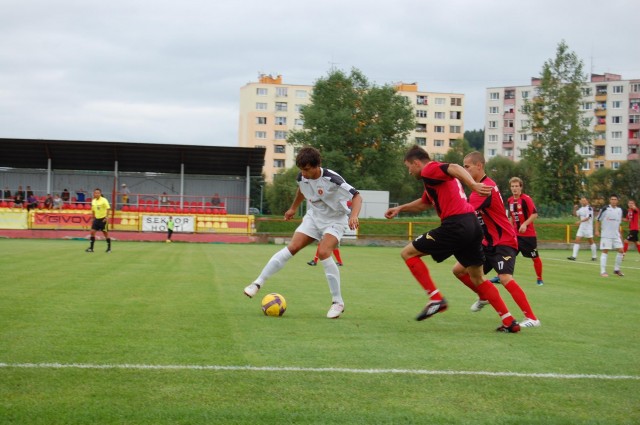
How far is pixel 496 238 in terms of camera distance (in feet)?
29.6

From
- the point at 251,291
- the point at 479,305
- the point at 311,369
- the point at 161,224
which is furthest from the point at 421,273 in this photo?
the point at 161,224

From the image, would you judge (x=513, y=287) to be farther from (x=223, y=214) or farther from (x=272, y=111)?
(x=272, y=111)

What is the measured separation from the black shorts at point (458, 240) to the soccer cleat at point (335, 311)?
4.74 feet

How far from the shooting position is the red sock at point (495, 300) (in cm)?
778

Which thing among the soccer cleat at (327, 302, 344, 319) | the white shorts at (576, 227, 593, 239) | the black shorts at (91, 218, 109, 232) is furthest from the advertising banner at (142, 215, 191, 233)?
the soccer cleat at (327, 302, 344, 319)

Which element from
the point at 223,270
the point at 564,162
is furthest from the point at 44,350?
the point at 564,162

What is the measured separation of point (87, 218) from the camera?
40031 millimetres

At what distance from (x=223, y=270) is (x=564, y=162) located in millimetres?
58341

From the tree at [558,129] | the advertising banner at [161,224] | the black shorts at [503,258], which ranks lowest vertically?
the advertising banner at [161,224]

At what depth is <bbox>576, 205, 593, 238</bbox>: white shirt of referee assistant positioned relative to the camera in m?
26.0

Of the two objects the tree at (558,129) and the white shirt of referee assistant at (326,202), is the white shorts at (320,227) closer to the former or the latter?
the white shirt of referee assistant at (326,202)

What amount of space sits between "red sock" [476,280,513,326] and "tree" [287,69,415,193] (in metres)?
62.2

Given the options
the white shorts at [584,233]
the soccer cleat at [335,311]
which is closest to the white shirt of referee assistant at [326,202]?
the soccer cleat at [335,311]

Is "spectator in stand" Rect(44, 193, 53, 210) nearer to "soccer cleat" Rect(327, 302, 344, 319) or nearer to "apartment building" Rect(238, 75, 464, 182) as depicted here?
"soccer cleat" Rect(327, 302, 344, 319)
